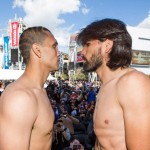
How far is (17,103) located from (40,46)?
0.60 meters

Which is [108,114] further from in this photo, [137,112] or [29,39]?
[29,39]

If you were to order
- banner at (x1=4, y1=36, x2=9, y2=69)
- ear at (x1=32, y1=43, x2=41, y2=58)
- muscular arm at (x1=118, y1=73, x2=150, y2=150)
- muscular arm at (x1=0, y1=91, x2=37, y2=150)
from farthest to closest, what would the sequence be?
1. banner at (x1=4, y1=36, x2=9, y2=69)
2. ear at (x1=32, y1=43, x2=41, y2=58)
3. muscular arm at (x1=0, y1=91, x2=37, y2=150)
4. muscular arm at (x1=118, y1=73, x2=150, y2=150)

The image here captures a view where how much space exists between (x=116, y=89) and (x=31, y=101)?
60 cm

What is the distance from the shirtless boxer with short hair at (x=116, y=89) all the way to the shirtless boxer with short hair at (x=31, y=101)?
308 mm

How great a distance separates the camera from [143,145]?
6.25 ft

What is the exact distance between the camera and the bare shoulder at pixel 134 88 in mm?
1887

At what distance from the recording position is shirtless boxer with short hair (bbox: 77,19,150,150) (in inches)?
74.7

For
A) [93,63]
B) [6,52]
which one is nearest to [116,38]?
[93,63]

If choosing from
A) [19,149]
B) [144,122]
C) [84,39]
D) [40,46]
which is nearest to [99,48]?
[84,39]

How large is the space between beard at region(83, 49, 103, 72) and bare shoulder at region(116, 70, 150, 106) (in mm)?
353

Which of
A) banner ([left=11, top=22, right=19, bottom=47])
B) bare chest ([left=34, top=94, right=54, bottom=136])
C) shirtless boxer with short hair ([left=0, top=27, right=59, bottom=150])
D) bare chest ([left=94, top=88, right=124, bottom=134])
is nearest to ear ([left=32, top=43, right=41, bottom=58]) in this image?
shirtless boxer with short hair ([left=0, top=27, right=59, bottom=150])

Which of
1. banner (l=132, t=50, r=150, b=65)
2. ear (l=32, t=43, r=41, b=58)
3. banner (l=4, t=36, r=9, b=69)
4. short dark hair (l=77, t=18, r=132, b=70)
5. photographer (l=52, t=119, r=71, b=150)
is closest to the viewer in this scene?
short dark hair (l=77, t=18, r=132, b=70)

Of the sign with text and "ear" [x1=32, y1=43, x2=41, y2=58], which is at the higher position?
the sign with text

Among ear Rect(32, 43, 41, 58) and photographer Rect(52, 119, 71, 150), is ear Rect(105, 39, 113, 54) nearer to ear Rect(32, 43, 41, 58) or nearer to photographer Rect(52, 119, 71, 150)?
ear Rect(32, 43, 41, 58)
